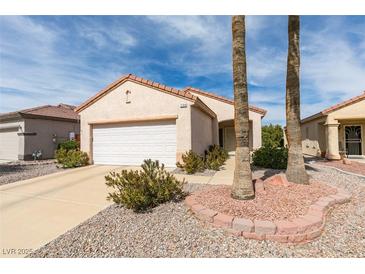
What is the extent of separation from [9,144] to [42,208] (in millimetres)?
14700

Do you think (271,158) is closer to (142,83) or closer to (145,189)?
(145,189)

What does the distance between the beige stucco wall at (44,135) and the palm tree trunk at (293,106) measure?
A: 1664cm

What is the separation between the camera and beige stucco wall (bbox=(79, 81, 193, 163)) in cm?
910

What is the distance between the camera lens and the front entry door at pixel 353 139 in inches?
512

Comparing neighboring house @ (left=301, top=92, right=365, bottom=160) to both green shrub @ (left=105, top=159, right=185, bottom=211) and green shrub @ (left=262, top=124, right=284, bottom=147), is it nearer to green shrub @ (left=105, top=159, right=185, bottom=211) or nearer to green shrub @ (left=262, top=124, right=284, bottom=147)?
green shrub @ (left=262, top=124, right=284, bottom=147)

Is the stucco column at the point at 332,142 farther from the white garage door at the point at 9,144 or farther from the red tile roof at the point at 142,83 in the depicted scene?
the white garage door at the point at 9,144

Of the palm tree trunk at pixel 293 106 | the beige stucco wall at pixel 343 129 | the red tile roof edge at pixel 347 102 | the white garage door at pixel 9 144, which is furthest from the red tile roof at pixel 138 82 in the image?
the beige stucco wall at pixel 343 129

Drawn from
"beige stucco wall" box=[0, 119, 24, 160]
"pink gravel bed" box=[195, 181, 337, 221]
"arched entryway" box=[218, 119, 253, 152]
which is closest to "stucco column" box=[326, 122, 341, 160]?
"arched entryway" box=[218, 119, 253, 152]

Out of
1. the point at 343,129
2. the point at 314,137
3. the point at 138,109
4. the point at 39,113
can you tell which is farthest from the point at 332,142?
the point at 39,113

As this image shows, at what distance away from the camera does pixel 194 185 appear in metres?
6.06

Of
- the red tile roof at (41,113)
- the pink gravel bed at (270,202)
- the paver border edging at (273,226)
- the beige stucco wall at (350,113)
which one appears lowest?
the paver border edging at (273,226)

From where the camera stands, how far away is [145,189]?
430 centimetres
